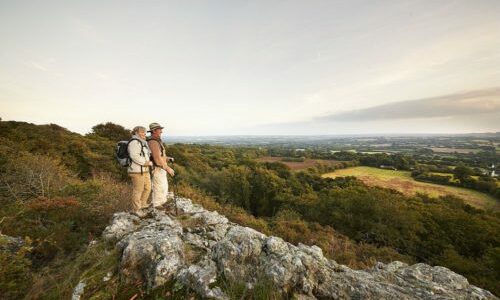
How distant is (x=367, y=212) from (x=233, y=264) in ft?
78.5

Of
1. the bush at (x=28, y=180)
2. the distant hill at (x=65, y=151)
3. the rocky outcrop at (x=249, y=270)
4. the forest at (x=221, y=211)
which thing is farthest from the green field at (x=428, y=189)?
the bush at (x=28, y=180)

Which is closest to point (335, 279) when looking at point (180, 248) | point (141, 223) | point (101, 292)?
point (180, 248)

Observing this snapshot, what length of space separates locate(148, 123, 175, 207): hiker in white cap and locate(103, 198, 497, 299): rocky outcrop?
1821mm

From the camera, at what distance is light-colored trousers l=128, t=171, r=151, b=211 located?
585cm

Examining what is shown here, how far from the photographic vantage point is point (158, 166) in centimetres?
614

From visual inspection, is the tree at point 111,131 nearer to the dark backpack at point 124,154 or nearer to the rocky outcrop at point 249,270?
the dark backpack at point 124,154

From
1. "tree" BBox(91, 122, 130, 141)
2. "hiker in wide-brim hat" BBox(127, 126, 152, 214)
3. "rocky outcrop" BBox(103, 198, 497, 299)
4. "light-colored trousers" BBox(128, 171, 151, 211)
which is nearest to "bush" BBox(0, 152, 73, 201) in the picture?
"light-colored trousers" BBox(128, 171, 151, 211)

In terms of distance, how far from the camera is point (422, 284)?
13.5ft

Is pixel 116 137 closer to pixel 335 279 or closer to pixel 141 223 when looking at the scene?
pixel 141 223

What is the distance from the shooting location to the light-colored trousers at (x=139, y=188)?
585cm

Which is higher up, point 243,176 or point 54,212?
point 54,212

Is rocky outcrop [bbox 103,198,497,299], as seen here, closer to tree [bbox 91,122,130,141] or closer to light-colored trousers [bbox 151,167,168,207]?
light-colored trousers [bbox 151,167,168,207]

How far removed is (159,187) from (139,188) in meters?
0.63

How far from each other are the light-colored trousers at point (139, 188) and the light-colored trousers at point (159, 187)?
22 centimetres
